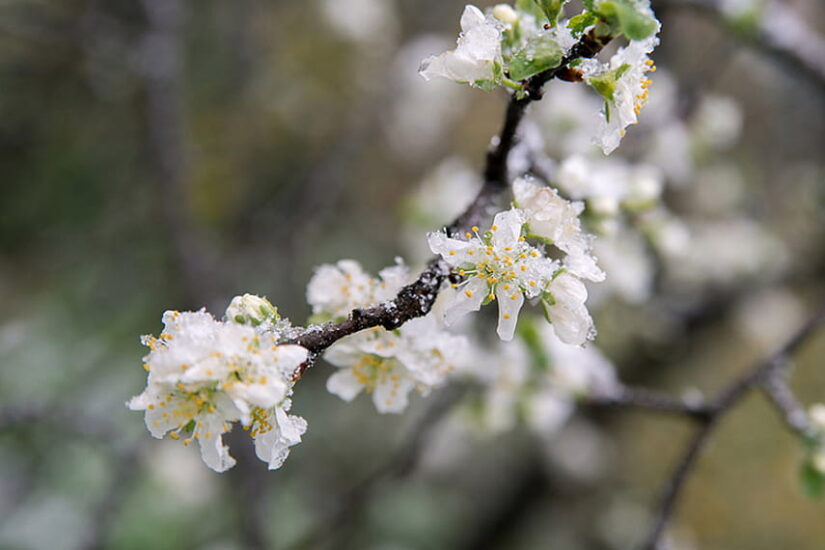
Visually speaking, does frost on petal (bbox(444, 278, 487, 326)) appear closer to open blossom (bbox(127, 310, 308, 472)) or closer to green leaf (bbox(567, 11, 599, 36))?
open blossom (bbox(127, 310, 308, 472))

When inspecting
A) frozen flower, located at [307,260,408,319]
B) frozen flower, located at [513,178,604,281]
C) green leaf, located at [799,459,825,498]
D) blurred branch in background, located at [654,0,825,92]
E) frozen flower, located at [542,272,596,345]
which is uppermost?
blurred branch in background, located at [654,0,825,92]

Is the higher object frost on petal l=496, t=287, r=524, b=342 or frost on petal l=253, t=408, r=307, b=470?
frost on petal l=496, t=287, r=524, b=342

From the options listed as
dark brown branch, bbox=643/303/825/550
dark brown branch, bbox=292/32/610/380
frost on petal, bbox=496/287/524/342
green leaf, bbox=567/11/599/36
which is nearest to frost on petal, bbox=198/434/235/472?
dark brown branch, bbox=292/32/610/380

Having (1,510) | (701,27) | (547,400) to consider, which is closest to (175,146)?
(1,510)

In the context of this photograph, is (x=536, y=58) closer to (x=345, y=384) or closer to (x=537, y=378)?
(x=345, y=384)

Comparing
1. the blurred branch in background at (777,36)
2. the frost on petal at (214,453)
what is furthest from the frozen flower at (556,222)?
the blurred branch in background at (777,36)

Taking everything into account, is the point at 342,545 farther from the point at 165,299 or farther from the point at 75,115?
the point at 75,115
